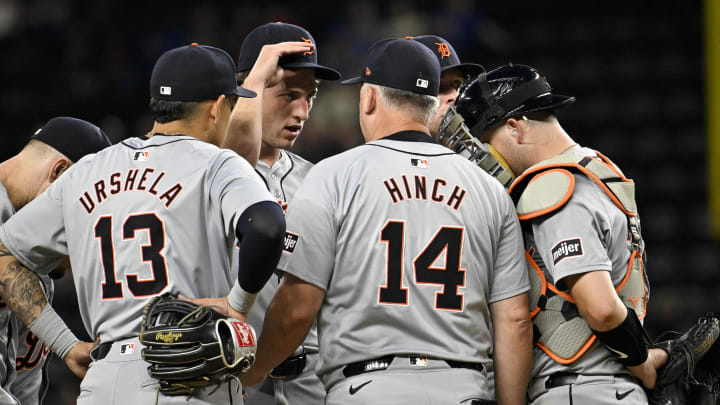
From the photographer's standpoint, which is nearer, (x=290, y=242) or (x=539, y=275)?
(x=290, y=242)

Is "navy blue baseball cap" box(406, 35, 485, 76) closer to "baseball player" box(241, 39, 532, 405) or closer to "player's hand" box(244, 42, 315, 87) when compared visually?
"player's hand" box(244, 42, 315, 87)

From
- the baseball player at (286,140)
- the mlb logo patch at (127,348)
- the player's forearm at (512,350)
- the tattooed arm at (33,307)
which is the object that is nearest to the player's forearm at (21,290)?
the tattooed arm at (33,307)

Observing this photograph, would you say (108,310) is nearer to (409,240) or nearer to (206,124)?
(206,124)

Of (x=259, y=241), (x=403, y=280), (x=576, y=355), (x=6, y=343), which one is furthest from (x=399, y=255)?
(x=6, y=343)

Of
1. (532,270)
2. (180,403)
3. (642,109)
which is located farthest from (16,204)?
(642,109)

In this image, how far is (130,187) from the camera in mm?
3682

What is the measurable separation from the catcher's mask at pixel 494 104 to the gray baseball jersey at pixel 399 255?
1.70 ft

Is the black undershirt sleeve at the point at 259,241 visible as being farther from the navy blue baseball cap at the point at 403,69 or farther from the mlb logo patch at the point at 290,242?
the navy blue baseball cap at the point at 403,69

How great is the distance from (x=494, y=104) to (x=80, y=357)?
2.18m

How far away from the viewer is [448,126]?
4.62 m

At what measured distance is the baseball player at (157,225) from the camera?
3.54 metres

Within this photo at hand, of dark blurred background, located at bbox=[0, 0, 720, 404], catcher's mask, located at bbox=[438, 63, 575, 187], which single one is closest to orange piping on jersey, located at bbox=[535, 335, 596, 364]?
catcher's mask, located at bbox=[438, 63, 575, 187]

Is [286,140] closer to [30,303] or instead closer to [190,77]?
[190,77]

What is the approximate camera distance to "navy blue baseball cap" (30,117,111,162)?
4.79m
